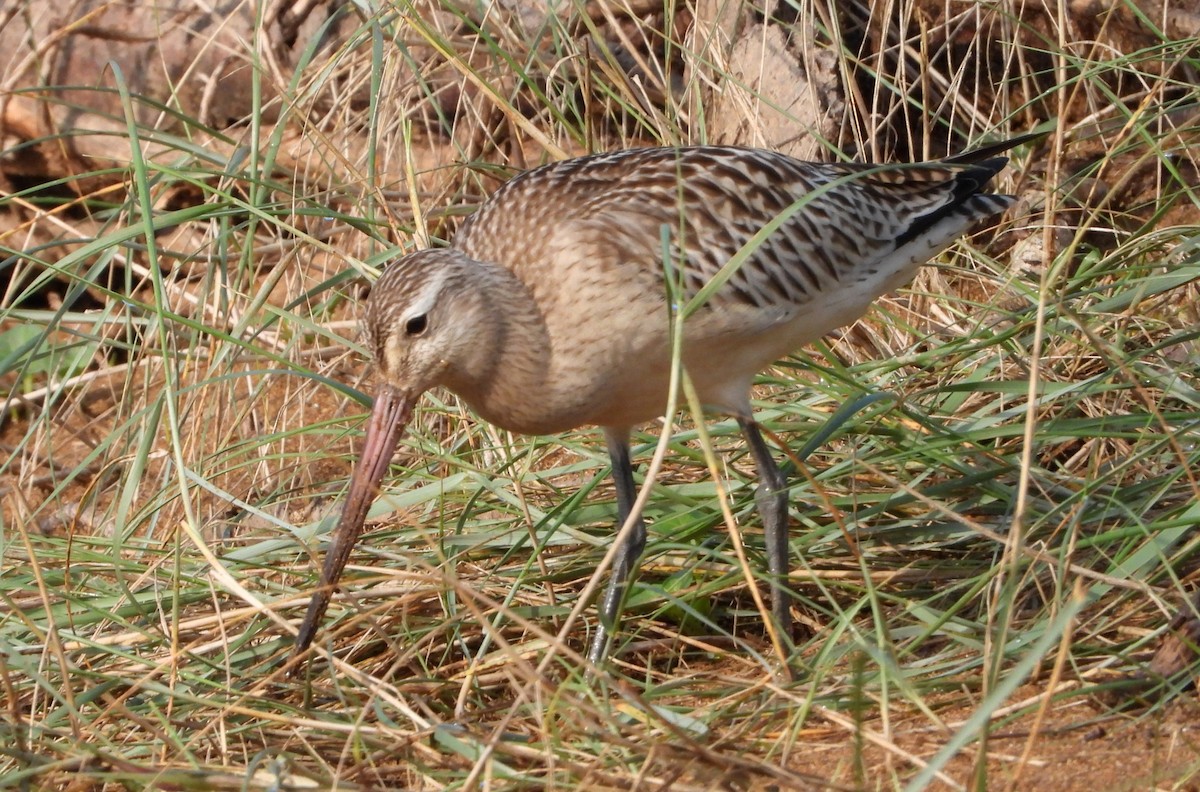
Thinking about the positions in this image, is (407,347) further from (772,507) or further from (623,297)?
(772,507)

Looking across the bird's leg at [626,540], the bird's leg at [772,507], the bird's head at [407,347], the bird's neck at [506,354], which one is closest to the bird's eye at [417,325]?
the bird's head at [407,347]

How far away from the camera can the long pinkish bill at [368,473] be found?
10.2 feet

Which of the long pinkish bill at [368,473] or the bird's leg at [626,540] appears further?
the bird's leg at [626,540]

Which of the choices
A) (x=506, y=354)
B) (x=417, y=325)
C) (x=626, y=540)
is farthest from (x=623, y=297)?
(x=626, y=540)

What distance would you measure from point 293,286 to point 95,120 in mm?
1740

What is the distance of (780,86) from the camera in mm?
4750

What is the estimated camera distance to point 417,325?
3.03 metres

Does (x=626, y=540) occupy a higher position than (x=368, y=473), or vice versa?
(x=368, y=473)

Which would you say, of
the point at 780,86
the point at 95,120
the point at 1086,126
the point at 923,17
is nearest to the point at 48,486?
the point at 95,120

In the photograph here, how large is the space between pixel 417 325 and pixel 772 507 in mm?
920

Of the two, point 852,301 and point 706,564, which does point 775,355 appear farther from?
point 706,564

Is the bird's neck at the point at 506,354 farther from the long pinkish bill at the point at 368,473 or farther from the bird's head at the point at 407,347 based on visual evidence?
the long pinkish bill at the point at 368,473

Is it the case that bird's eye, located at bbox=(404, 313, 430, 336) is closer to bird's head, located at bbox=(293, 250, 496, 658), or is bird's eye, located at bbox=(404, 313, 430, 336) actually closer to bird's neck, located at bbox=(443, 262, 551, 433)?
bird's head, located at bbox=(293, 250, 496, 658)

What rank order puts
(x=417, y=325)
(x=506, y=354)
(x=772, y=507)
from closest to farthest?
(x=417, y=325) → (x=506, y=354) → (x=772, y=507)
